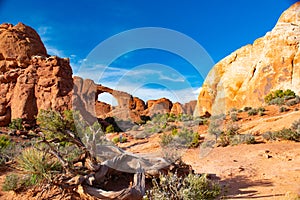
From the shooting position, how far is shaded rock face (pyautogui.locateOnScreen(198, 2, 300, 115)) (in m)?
22.6

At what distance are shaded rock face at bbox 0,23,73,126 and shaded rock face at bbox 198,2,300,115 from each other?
18.2m

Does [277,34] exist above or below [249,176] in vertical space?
above

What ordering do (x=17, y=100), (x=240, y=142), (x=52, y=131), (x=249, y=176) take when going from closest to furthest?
(x=52, y=131)
(x=249, y=176)
(x=240, y=142)
(x=17, y=100)

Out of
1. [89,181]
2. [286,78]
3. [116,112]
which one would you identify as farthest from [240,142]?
[116,112]

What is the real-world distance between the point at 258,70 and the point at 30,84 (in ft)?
74.2

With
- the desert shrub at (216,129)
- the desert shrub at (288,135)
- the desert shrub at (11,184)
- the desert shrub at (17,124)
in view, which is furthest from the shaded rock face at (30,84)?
the desert shrub at (288,135)

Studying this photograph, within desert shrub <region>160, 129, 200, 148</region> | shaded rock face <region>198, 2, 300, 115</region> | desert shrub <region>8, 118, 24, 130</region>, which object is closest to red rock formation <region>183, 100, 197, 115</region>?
shaded rock face <region>198, 2, 300, 115</region>

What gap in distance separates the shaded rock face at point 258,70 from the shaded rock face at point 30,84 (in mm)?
18184

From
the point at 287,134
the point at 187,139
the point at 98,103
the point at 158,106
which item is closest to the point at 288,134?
the point at 287,134

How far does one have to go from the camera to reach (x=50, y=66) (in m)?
20.9

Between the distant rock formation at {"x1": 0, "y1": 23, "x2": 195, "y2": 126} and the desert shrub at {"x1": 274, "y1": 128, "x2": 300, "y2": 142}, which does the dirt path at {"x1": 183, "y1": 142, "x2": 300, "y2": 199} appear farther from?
the distant rock formation at {"x1": 0, "y1": 23, "x2": 195, "y2": 126}

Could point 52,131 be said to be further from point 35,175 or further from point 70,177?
point 70,177

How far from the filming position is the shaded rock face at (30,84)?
2017cm

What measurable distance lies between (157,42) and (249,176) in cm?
665
